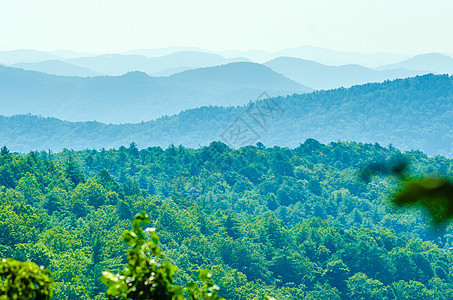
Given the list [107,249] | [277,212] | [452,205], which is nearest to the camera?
[452,205]

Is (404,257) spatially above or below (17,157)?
below

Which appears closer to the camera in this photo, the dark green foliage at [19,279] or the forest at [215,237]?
the dark green foliage at [19,279]

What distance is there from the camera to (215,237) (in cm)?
5416

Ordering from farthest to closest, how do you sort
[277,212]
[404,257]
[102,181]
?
[277,212] < [102,181] < [404,257]

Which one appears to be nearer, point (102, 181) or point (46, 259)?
point (46, 259)

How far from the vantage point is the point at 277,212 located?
3167 inches

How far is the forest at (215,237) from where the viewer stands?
39.0m

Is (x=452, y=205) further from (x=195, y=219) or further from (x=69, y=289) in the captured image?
(x=195, y=219)

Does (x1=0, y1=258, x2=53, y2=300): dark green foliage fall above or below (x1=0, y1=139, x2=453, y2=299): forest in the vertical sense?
above

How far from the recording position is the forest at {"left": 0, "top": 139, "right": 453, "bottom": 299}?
39000 millimetres

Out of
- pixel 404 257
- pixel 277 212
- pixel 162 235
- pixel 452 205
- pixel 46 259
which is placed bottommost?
pixel 277 212

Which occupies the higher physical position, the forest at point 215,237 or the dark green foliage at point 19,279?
the dark green foliage at point 19,279

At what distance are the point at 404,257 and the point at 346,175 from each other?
38039 mm

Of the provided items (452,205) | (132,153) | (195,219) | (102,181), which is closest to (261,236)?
(195,219)
